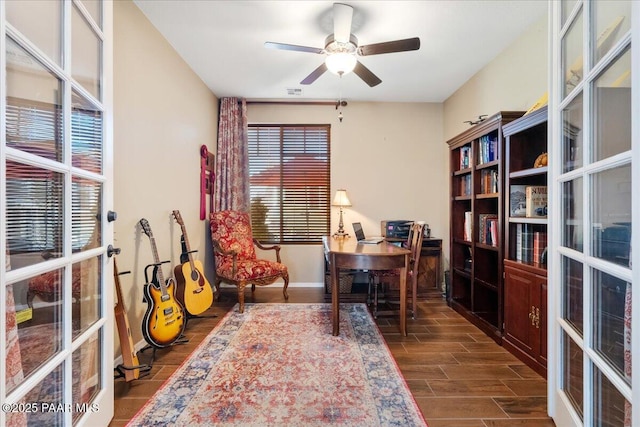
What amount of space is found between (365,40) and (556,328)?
8.62ft

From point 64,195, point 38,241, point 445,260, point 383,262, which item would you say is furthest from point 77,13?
point 445,260

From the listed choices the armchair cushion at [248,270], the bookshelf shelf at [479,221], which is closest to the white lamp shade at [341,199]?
the armchair cushion at [248,270]

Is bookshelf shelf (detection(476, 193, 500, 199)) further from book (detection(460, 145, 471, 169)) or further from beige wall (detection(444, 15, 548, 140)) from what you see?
beige wall (detection(444, 15, 548, 140))

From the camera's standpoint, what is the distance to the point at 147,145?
2369mm

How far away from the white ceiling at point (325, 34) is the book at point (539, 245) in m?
1.73

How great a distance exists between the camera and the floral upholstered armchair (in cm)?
318

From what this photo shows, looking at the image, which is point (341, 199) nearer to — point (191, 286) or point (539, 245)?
point (191, 286)

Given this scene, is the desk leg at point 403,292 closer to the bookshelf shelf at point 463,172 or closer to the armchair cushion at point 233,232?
the bookshelf shelf at point 463,172

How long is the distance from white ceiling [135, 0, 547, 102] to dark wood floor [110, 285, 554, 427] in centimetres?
268

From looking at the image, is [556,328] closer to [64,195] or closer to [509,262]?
[509,262]

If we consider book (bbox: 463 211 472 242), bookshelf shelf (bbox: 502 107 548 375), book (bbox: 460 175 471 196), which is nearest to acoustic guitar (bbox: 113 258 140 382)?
bookshelf shelf (bbox: 502 107 548 375)

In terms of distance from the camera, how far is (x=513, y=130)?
2.25 metres

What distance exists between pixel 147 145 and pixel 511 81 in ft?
10.8

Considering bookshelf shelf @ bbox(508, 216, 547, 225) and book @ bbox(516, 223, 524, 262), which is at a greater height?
bookshelf shelf @ bbox(508, 216, 547, 225)
